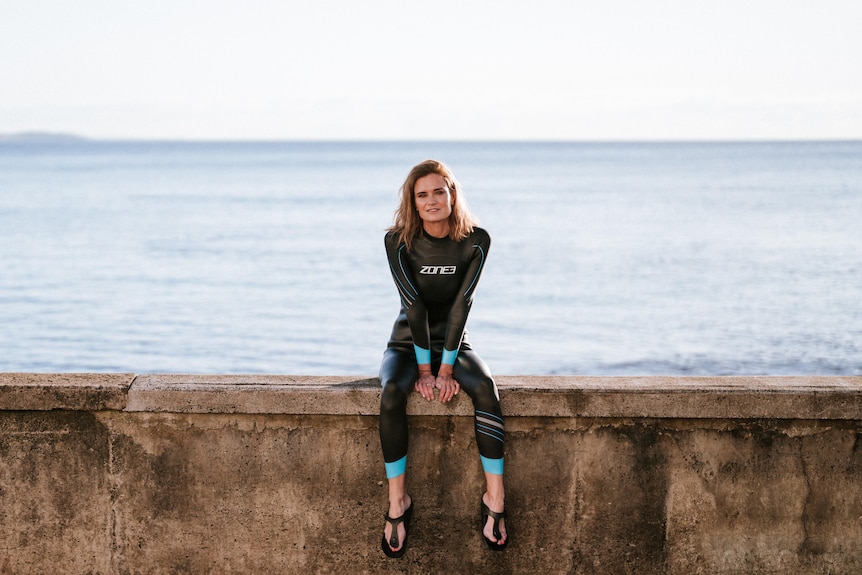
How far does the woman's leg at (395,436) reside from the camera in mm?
3889

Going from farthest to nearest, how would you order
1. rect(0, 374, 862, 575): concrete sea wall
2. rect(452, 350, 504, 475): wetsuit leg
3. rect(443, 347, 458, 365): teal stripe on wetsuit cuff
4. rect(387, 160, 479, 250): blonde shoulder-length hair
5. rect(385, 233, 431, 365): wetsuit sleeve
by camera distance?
rect(387, 160, 479, 250): blonde shoulder-length hair < rect(385, 233, 431, 365): wetsuit sleeve < rect(443, 347, 458, 365): teal stripe on wetsuit cuff < rect(0, 374, 862, 575): concrete sea wall < rect(452, 350, 504, 475): wetsuit leg

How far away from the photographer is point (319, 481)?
159 inches

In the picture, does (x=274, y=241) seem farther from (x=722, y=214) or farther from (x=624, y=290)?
(x=722, y=214)

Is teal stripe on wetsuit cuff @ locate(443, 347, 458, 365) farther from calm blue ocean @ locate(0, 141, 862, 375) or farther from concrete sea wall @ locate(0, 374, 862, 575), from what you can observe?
calm blue ocean @ locate(0, 141, 862, 375)

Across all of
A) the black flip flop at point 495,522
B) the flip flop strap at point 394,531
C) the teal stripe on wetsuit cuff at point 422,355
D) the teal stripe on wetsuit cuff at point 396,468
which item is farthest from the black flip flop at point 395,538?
the teal stripe on wetsuit cuff at point 422,355

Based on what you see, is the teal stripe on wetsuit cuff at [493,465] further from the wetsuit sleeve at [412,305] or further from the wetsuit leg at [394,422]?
the wetsuit sleeve at [412,305]

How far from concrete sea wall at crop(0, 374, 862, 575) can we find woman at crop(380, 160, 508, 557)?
0.35 feet

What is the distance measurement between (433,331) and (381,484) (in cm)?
71

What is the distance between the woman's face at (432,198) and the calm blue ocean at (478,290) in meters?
11.6

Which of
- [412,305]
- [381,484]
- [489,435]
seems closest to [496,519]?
[489,435]

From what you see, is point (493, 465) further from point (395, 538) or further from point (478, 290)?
point (478, 290)

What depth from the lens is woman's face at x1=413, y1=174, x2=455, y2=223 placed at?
4277mm

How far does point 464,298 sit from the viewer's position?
A: 13.9 ft

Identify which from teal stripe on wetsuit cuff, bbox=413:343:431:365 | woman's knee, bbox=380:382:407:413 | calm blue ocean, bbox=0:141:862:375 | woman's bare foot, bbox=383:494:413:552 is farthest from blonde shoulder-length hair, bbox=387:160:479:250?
calm blue ocean, bbox=0:141:862:375
